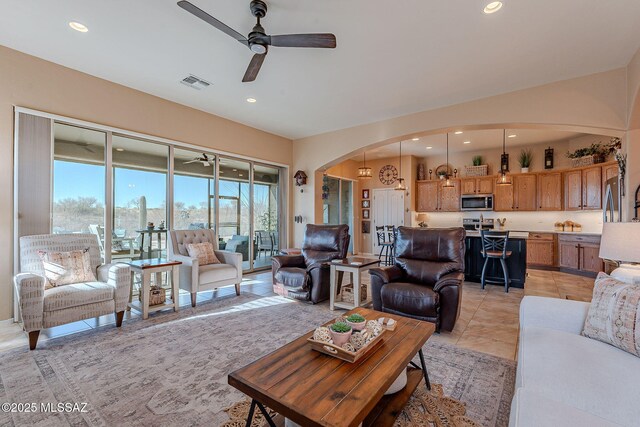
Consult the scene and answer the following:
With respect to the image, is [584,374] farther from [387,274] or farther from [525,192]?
[525,192]

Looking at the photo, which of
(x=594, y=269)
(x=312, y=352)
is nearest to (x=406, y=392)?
(x=312, y=352)

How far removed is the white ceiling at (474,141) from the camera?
20.7ft

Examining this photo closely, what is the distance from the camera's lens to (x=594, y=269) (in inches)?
223

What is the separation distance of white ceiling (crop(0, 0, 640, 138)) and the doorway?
4.49 meters

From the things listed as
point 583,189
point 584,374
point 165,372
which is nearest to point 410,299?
point 584,374

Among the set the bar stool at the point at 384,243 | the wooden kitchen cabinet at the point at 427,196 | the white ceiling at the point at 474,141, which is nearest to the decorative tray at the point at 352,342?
the bar stool at the point at 384,243

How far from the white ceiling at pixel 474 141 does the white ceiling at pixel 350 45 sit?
2386 millimetres

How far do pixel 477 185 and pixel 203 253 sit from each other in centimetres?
722

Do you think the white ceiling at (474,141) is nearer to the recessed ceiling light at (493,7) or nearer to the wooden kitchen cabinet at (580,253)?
the wooden kitchen cabinet at (580,253)

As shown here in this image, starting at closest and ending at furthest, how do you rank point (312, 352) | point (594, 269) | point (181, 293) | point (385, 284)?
point (312, 352)
point (385, 284)
point (181, 293)
point (594, 269)

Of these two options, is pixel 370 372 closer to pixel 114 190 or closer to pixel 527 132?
pixel 114 190

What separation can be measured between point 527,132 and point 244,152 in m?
6.08

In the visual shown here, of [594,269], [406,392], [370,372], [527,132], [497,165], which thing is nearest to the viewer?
[370,372]

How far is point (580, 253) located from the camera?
5.96 meters
